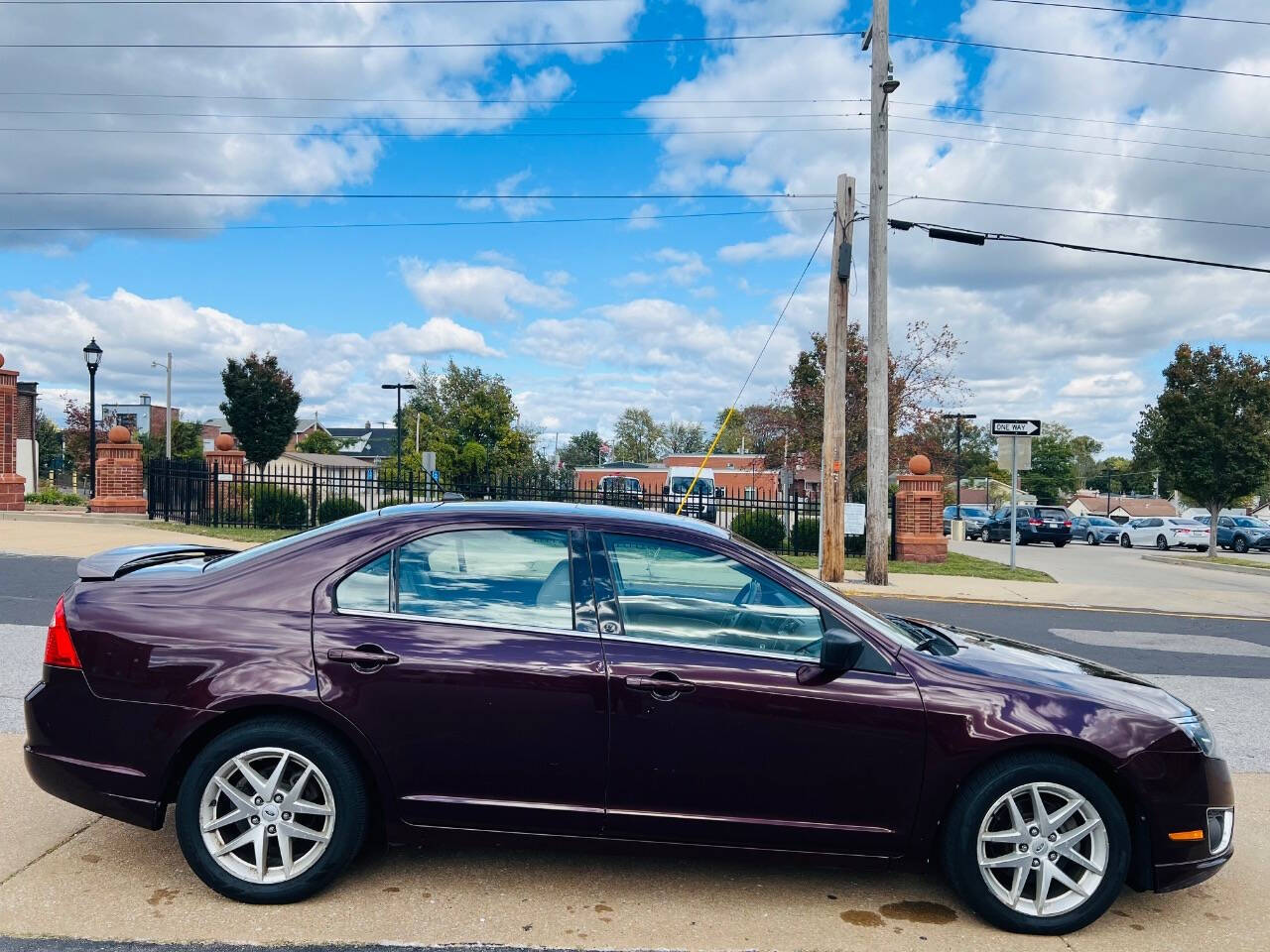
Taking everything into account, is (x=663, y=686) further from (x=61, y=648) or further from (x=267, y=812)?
(x=61, y=648)

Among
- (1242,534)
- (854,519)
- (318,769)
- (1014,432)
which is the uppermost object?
(1014,432)

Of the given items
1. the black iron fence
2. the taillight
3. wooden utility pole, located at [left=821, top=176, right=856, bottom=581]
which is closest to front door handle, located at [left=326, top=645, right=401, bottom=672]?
the taillight

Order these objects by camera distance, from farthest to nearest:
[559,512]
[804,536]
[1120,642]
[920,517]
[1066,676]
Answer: [804,536] < [920,517] < [1120,642] < [559,512] < [1066,676]

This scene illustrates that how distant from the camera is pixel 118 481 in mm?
22703

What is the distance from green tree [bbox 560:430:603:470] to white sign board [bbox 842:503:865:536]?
100919 mm

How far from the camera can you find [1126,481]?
112438 millimetres

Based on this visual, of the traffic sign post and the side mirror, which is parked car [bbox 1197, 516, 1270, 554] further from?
the side mirror

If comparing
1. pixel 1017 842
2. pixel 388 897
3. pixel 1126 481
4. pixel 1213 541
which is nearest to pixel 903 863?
pixel 1017 842

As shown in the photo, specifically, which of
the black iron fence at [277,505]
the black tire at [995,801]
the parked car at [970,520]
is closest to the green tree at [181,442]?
the black iron fence at [277,505]

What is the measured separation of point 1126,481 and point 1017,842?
4821 inches

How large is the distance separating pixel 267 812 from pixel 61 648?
1072 mm

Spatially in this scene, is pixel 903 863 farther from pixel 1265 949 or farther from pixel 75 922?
pixel 75 922

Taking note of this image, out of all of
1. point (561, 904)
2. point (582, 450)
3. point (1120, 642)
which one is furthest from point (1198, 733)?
point (582, 450)

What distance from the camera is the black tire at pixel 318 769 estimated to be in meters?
3.57
